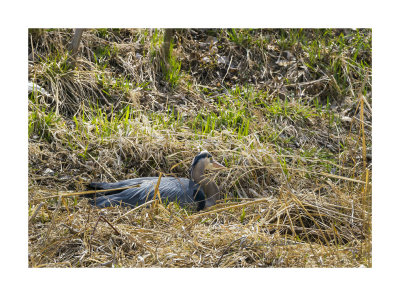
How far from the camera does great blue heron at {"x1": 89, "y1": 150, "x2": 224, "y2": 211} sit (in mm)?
2930

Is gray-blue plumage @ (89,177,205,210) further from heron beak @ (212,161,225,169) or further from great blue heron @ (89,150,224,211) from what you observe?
heron beak @ (212,161,225,169)

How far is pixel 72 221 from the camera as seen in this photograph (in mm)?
2348

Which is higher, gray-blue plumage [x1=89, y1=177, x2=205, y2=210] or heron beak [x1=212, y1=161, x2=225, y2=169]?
heron beak [x1=212, y1=161, x2=225, y2=169]

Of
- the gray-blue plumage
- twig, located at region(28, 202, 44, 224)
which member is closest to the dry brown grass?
twig, located at region(28, 202, 44, 224)

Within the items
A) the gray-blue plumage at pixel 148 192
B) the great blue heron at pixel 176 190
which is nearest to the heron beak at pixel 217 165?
the great blue heron at pixel 176 190

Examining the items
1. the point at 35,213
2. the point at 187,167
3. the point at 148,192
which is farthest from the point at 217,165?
the point at 35,213

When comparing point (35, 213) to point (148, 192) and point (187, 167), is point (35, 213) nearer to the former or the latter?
point (148, 192)

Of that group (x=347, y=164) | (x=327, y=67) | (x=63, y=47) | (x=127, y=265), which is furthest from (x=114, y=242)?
(x=327, y=67)

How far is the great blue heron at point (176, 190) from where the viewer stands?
2930 mm

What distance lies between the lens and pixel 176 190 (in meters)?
3.04

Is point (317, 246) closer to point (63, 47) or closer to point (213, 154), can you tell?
point (213, 154)

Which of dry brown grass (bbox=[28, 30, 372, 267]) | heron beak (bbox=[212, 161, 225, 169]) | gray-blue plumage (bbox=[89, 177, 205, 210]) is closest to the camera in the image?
dry brown grass (bbox=[28, 30, 372, 267])

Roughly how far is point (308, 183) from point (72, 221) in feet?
4.43

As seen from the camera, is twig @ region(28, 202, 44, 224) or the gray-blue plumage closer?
twig @ region(28, 202, 44, 224)
